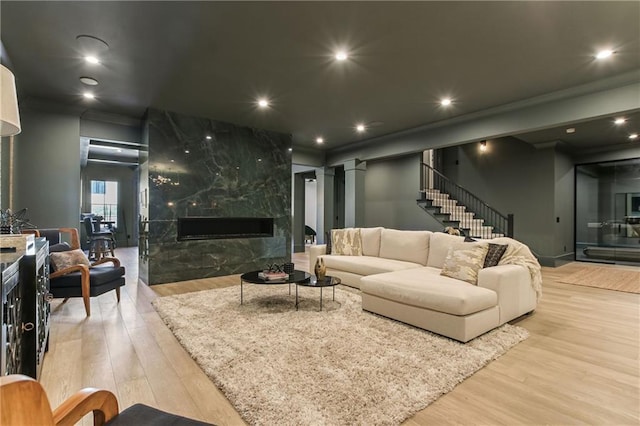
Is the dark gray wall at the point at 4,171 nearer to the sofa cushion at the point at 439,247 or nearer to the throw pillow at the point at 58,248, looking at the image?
the throw pillow at the point at 58,248

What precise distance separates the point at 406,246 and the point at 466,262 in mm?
1312

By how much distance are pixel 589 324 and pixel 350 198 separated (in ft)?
16.3

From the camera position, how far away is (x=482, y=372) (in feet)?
7.55

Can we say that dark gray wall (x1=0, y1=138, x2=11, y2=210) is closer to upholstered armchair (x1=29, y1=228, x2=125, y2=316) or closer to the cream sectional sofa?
upholstered armchair (x1=29, y1=228, x2=125, y2=316)

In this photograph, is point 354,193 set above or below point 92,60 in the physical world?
below

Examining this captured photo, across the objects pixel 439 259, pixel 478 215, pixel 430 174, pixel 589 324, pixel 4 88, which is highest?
pixel 430 174

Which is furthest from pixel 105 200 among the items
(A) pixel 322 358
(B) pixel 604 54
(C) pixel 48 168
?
(B) pixel 604 54

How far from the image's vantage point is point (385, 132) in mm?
6547

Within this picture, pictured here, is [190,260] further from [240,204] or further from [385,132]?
[385,132]

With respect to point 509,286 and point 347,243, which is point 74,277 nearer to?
point 347,243

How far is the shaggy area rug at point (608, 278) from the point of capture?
5.10 metres

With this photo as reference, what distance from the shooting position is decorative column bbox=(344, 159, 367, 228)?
7.53 m

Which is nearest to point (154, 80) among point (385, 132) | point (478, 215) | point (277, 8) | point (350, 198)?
point (277, 8)

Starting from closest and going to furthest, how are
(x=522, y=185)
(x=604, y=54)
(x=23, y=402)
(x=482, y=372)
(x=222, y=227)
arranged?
1. (x=23, y=402)
2. (x=482, y=372)
3. (x=604, y=54)
4. (x=222, y=227)
5. (x=522, y=185)
